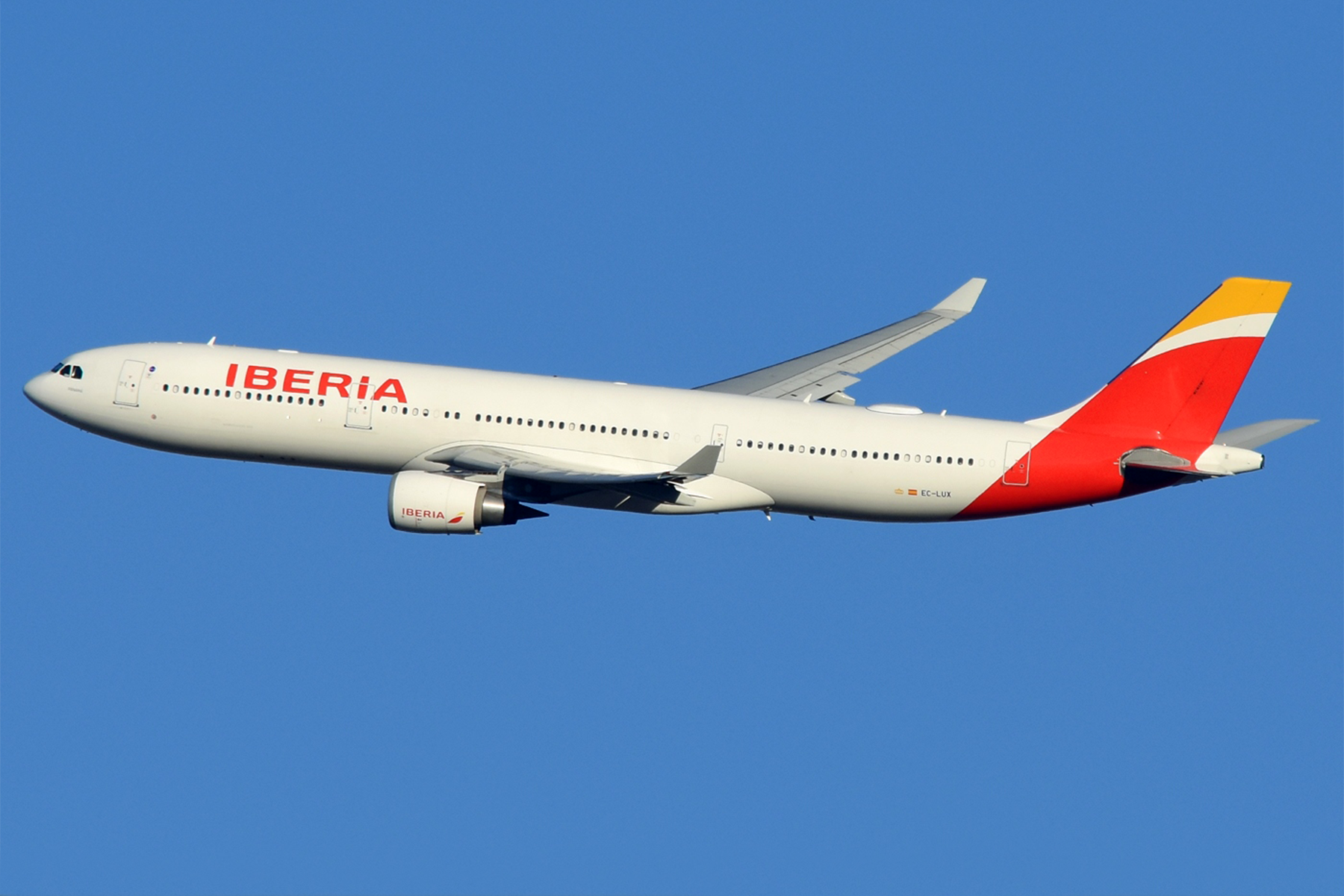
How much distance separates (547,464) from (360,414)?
221 inches

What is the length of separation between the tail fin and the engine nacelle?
16403mm

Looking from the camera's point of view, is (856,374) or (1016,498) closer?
(1016,498)

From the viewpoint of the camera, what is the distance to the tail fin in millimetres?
54094

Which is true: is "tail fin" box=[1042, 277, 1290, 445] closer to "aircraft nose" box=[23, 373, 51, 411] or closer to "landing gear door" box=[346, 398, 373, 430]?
"landing gear door" box=[346, 398, 373, 430]

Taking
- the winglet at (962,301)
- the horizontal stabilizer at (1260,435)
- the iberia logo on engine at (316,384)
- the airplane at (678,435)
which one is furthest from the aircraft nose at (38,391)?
the horizontal stabilizer at (1260,435)

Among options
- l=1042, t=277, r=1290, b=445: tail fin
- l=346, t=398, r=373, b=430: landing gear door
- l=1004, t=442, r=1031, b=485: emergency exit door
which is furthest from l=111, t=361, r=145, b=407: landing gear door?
l=1042, t=277, r=1290, b=445: tail fin

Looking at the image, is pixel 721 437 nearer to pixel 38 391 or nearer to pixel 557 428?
pixel 557 428

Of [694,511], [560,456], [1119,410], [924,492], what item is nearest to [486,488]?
[560,456]

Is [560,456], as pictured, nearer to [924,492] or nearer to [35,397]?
[924,492]

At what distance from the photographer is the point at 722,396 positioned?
56406 mm

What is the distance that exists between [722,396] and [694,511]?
135 inches

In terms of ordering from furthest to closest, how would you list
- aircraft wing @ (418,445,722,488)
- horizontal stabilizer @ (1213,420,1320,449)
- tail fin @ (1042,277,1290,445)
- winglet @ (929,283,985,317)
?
winglet @ (929,283,985,317)
horizontal stabilizer @ (1213,420,1320,449)
tail fin @ (1042,277,1290,445)
aircraft wing @ (418,445,722,488)

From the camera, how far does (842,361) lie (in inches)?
2453

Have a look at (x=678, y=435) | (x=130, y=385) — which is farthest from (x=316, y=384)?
(x=678, y=435)
